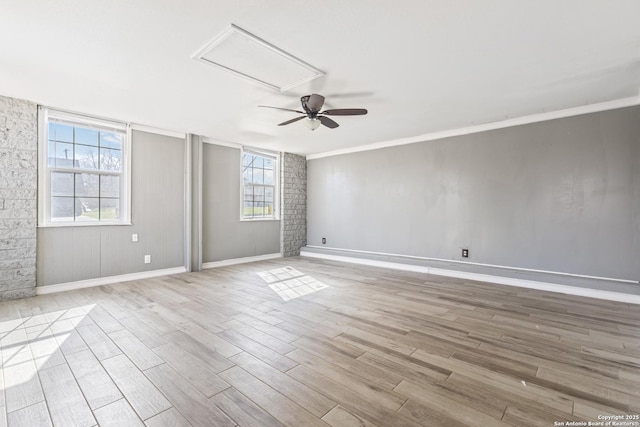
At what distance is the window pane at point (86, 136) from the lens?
4.18 metres

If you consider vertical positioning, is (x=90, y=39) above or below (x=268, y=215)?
above

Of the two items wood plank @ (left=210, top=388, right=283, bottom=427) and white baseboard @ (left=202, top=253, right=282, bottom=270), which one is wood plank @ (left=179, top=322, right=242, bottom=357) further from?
white baseboard @ (left=202, top=253, right=282, bottom=270)

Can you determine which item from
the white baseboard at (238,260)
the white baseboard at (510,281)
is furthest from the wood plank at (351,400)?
A: the white baseboard at (238,260)

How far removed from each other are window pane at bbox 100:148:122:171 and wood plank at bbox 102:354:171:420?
3287mm

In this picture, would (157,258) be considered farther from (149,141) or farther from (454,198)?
(454,198)

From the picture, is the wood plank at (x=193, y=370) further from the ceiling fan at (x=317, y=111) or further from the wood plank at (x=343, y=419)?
the ceiling fan at (x=317, y=111)

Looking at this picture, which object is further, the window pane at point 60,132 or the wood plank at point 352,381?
the window pane at point 60,132

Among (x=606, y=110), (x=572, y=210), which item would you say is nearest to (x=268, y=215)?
Result: (x=572, y=210)

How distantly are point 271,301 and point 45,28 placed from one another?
10.6 ft

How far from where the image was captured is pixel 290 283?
4453 mm

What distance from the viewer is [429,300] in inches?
144

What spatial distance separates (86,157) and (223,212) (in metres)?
2.30

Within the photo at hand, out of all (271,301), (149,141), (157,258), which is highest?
(149,141)

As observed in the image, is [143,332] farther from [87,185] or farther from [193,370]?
[87,185]
